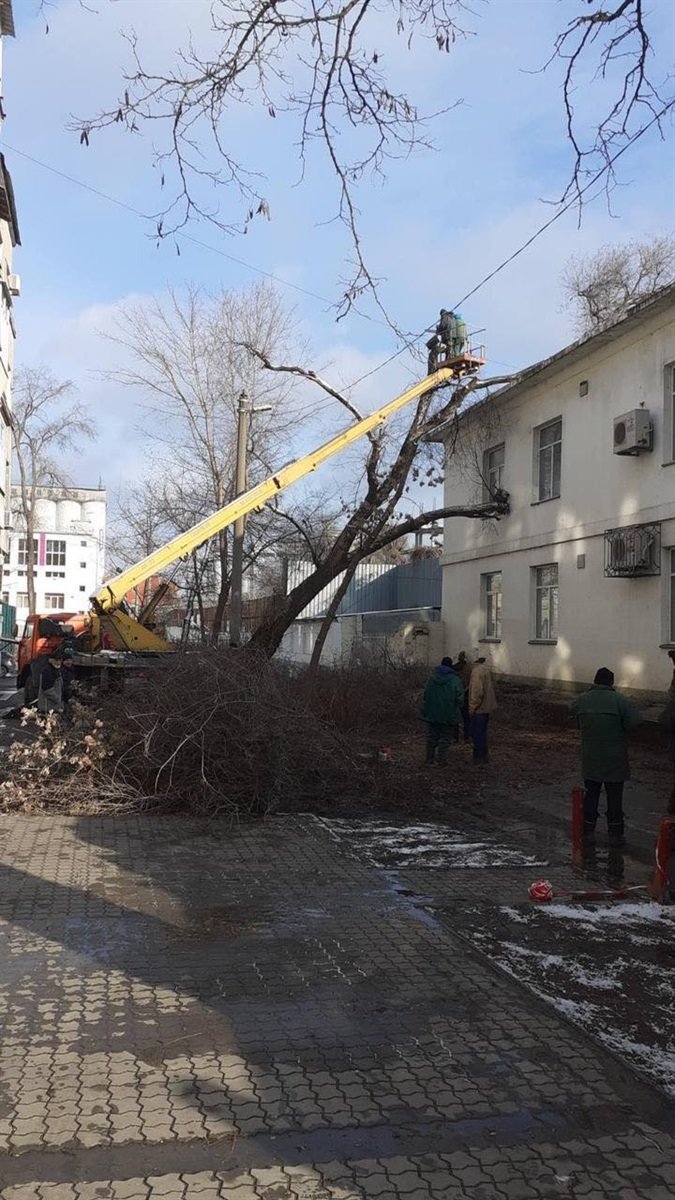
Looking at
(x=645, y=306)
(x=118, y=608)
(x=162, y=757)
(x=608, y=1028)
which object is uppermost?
(x=645, y=306)

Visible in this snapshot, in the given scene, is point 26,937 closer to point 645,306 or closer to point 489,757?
point 489,757

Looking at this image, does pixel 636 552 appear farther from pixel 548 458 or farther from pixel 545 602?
pixel 548 458

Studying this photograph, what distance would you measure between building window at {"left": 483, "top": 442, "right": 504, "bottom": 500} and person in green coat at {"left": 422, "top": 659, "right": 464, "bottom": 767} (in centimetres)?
1033

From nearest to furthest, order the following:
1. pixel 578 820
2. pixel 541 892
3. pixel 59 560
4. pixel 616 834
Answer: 1. pixel 541 892
2. pixel 578 820
3. pixel 616 834
4. pixel 59 560

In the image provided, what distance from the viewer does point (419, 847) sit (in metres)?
8.53

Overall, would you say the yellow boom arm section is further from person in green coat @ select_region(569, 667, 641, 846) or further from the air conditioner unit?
person in green coat @ select_region(569, 667, 641, 846)

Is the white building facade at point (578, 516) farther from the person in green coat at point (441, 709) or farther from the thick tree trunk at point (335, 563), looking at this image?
the person in green coat at point (441, 709)

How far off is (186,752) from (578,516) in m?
11.9

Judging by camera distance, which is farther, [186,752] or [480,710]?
[480,710]

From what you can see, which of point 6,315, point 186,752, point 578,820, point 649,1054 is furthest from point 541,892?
point 6,315

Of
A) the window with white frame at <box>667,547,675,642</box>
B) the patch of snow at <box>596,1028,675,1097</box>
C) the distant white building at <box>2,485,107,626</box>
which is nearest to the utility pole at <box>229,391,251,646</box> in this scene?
the window with white frame at <box>667,547,675,642</box>

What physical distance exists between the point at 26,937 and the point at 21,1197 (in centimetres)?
281

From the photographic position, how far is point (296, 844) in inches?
335

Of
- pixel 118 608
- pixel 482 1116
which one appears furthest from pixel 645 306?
pixel 482 1116
